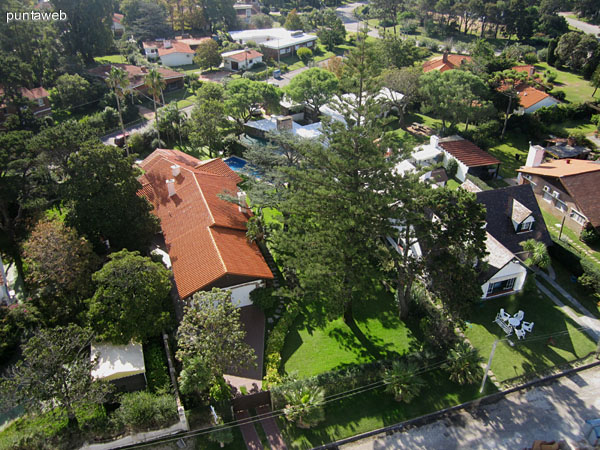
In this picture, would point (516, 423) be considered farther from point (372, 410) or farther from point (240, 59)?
point (240, 59)

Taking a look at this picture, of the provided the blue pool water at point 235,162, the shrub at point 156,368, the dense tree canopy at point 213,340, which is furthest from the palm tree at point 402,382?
the blue pool water at point 235,162

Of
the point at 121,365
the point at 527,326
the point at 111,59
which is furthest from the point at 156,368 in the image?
the point at 111,59

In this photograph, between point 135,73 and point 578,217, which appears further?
point 135,73

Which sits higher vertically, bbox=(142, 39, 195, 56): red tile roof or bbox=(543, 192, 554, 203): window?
bbox=(142, 39, 195, 56): red tile roof

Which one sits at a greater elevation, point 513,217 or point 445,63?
point 513,217

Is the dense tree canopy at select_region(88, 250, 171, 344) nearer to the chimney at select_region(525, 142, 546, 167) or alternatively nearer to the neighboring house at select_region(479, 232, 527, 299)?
the neighboring house at select_region(479, 232, 527, 299)

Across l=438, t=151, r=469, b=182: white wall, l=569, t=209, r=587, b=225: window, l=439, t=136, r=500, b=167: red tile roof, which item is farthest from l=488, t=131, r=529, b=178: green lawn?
l=569, t=209, r=587, b=225: window

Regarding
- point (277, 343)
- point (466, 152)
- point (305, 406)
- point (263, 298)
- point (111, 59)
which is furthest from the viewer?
point (111, 59)
